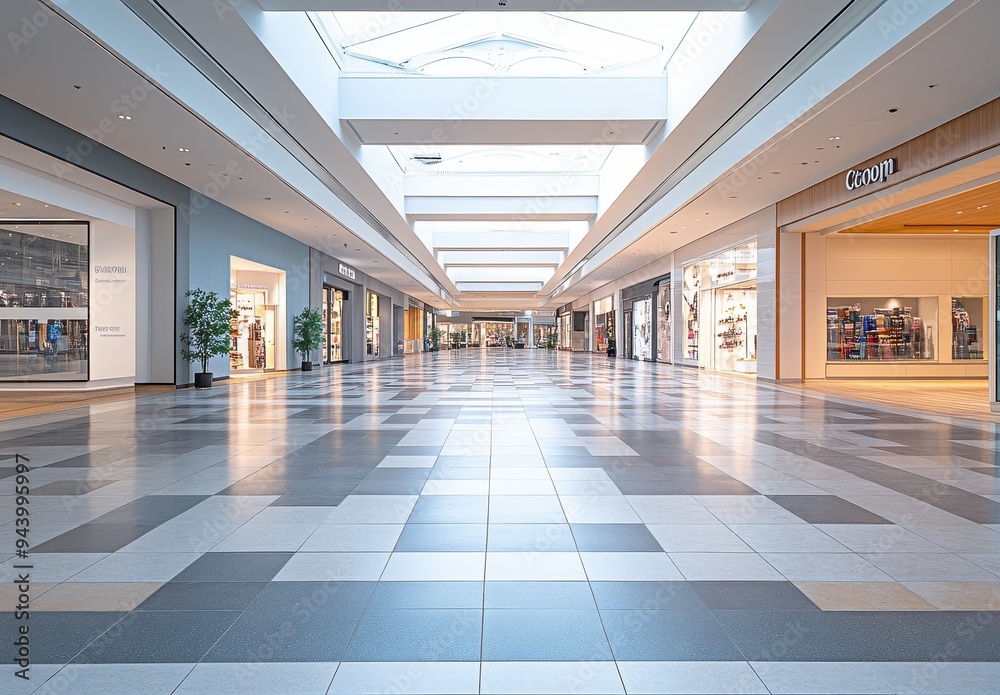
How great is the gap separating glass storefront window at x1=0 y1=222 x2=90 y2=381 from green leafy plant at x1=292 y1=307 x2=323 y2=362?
22.1ft

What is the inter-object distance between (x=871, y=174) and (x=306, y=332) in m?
16.0

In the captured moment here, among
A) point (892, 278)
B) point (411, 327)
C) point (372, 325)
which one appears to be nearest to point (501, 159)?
point (892, 278)

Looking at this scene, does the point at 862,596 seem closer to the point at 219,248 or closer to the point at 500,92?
the point at 500,92

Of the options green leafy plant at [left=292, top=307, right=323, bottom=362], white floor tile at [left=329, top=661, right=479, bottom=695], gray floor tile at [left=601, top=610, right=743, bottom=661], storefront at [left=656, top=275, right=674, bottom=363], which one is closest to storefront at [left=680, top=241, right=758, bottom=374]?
storefront at [left=656, top=275, right=674, bottom=363]

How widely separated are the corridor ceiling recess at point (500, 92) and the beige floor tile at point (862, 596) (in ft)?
20.0

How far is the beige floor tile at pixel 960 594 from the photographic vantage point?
268 cm

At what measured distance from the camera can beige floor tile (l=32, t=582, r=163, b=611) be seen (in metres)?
2.66

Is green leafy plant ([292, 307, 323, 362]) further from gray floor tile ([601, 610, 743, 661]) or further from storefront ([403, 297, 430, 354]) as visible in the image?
storefront ([403, 297, 430, 354])

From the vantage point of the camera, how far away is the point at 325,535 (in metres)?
3.59

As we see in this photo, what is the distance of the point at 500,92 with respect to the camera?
36.0ft

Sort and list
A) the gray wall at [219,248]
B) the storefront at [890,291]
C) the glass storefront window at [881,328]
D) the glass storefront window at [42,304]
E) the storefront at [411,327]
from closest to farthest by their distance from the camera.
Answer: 1. the gray wall at [219,248]
2. the glass storefront window at [42,304]
3. the storefront at [890,291]
4. the glass storefront window at [881,328]
5. the storefront at [411,327]

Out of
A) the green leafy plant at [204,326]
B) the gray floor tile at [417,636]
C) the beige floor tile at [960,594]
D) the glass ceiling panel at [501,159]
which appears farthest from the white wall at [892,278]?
the gray floor tile at [417,636]

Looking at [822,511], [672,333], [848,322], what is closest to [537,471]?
[822,511]

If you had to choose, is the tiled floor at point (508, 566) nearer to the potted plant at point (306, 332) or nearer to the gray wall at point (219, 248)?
the gray wall at point (219, 248)
